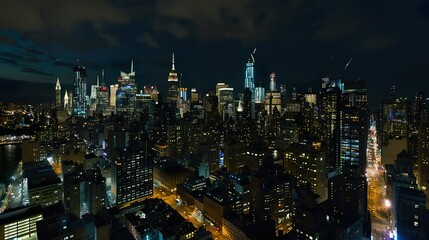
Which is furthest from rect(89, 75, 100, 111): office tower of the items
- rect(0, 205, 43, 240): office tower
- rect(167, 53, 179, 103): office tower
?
rect(0, 205, 43, 240): office tower

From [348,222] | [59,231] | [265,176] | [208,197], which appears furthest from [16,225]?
[348,222]

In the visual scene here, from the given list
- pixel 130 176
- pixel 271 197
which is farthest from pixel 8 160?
pixel 271 197

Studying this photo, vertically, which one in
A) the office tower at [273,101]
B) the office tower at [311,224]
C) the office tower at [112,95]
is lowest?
the office tower at [311,224]

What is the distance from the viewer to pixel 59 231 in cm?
884

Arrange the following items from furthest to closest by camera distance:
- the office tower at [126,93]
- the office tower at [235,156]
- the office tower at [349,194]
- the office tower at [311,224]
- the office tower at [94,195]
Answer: the office tower at [126,93] → the office tower at [235,156] → the office tower at [94,195] → the office tower at [349,194] → the office tower at [311,224]

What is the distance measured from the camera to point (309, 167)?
16.6m

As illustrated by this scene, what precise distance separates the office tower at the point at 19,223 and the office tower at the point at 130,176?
477cm

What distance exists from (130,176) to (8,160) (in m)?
18.6

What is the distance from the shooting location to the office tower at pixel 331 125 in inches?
832

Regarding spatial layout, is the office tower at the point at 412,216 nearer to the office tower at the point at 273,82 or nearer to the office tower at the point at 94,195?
the office tower at the point at 94,195

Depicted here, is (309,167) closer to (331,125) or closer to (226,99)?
(331,125)

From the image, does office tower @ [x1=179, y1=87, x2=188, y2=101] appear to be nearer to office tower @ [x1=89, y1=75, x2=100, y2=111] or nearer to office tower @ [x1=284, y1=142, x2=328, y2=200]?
office tower @ [x1=89, y1=75, x2=100, y2=111]

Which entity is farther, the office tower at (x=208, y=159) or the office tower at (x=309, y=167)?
the office tower at (x=208, y=159)

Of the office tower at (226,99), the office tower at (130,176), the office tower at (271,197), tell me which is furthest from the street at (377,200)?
the office tower at (226,99)
